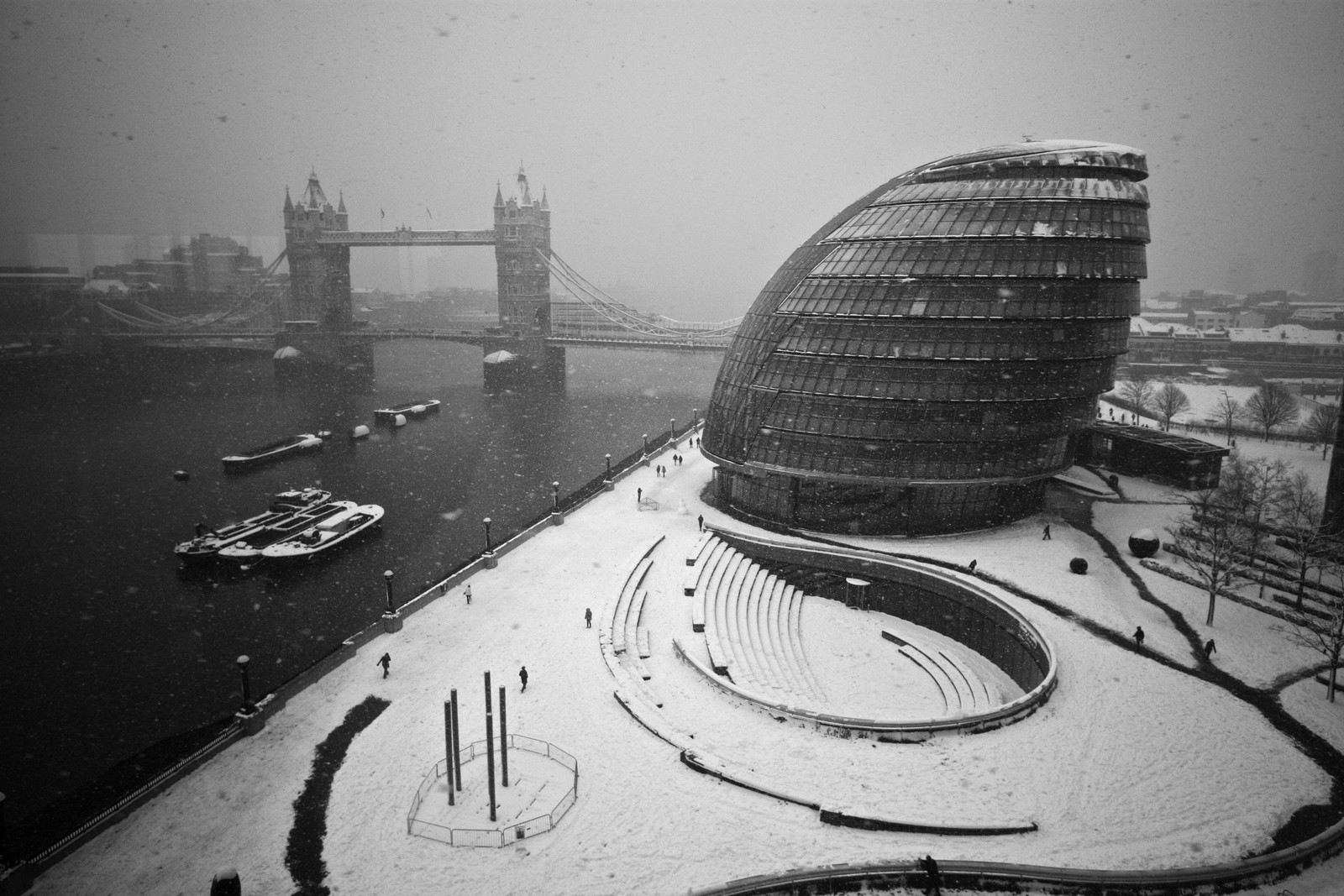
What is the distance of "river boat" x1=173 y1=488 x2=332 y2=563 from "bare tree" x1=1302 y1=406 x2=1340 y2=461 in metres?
69.1

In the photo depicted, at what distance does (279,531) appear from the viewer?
47188 mm

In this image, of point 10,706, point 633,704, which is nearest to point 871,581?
point 633,704

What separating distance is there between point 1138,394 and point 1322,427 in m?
20.5

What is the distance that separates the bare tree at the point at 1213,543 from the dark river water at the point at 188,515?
35.5 meters

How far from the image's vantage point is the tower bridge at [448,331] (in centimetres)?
12144

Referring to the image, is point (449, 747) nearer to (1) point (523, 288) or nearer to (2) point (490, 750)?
(2) point (490, 750)

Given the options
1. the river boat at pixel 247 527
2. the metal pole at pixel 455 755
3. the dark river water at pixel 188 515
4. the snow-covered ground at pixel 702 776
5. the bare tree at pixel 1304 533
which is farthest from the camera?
the river boat at pixel 247 527

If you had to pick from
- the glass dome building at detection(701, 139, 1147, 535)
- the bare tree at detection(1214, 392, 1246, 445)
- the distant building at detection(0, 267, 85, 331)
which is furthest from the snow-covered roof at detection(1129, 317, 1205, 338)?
the distant building at detection(0, 267, 85, 331)

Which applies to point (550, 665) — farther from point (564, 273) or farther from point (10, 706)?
point (564, 273)

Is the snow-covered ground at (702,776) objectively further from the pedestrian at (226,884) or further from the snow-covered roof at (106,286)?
the snow-covered roof at (106,286)

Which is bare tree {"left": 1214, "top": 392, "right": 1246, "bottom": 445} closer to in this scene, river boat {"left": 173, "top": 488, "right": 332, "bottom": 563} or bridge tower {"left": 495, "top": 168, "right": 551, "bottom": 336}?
river boat {"left": 173, "top": 488, "right": 332, "bottom": 563}

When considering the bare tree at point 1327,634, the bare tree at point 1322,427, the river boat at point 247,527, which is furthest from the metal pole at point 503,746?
the bare tree at point 1322,427

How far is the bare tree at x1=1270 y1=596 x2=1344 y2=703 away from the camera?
24828mm

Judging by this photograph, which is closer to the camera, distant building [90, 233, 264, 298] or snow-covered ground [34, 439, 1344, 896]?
snow-covered ground [34, 439, 1344, 896]
